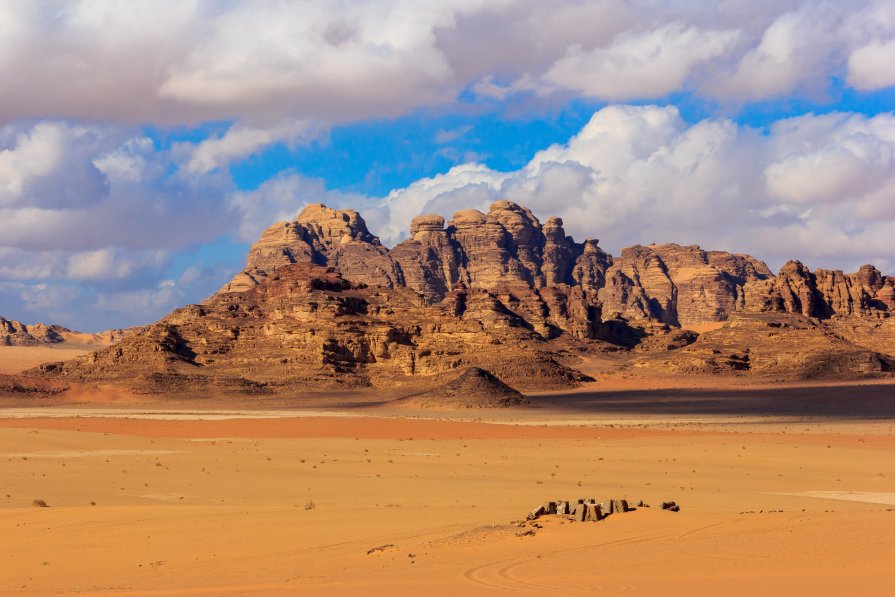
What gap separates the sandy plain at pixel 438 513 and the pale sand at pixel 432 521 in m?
0.08

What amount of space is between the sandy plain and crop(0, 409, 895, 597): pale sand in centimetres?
8

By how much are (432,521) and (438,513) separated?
5.73ft

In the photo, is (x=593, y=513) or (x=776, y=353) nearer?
(x=593, y=513)

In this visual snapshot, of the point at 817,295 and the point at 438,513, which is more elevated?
the point at 817,295

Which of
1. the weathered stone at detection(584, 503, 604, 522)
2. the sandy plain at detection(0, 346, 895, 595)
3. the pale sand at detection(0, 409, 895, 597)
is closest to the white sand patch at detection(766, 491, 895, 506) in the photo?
the sandy plain at detection(0, 346, 895, 595)

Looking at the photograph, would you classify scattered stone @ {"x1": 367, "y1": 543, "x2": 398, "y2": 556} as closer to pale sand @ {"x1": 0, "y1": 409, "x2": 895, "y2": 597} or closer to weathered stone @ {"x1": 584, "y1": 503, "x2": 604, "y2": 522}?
pale sand @ {"x1": 0, "y1": 409, "x2": 895, "y2": 597}

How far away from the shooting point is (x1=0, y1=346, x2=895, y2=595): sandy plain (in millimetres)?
16016

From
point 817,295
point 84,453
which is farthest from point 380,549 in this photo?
point 817,295

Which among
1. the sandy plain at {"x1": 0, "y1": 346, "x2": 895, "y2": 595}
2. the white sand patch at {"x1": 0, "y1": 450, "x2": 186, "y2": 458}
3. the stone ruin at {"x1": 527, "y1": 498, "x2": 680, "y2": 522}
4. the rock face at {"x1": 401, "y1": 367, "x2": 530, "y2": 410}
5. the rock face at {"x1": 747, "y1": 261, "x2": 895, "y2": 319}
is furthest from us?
the rock face at {"x1": 747, "y1": 261, "x2": 895, "y2": 319}

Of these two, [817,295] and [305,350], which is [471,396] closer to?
[305,350]

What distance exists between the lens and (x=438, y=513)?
81.4 feet

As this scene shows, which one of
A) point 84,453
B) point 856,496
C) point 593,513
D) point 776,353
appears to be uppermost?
point 776,353

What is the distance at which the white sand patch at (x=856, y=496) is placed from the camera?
92.7ft

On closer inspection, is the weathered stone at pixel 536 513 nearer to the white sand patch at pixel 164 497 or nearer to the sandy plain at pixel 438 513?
the sandy plain at pixel 438 513
